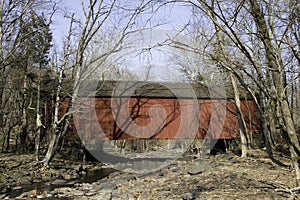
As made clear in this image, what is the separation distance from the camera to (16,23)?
11.9 metres

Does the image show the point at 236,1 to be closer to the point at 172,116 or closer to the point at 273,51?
the point at 273,51

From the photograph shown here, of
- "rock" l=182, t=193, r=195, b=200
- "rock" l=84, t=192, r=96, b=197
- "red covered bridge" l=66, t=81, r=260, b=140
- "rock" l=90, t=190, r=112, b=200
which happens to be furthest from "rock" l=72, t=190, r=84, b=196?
"red covered bridge" l=66, t=81, r=260, b=140

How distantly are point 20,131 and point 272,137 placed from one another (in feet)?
38.7

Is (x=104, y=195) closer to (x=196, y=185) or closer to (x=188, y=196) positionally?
(x=196, y=185)

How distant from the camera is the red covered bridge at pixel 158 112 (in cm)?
1405

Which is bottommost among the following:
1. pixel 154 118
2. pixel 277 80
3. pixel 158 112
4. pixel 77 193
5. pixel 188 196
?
pixel 77 193

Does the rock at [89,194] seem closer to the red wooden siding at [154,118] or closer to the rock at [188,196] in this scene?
the rock at [188,196]

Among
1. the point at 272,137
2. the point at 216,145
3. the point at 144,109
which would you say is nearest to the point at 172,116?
the point at 144,109

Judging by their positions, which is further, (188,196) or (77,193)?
(77,193)

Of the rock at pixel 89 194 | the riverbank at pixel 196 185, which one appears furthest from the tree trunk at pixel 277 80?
the rock at pixel 89 194

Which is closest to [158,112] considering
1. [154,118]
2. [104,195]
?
[154,118]

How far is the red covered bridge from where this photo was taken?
14055 mm

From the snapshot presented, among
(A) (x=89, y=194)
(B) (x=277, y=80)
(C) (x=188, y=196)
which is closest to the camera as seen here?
(B) (x=277, y=80)

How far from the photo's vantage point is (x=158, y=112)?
1450 centimetres
